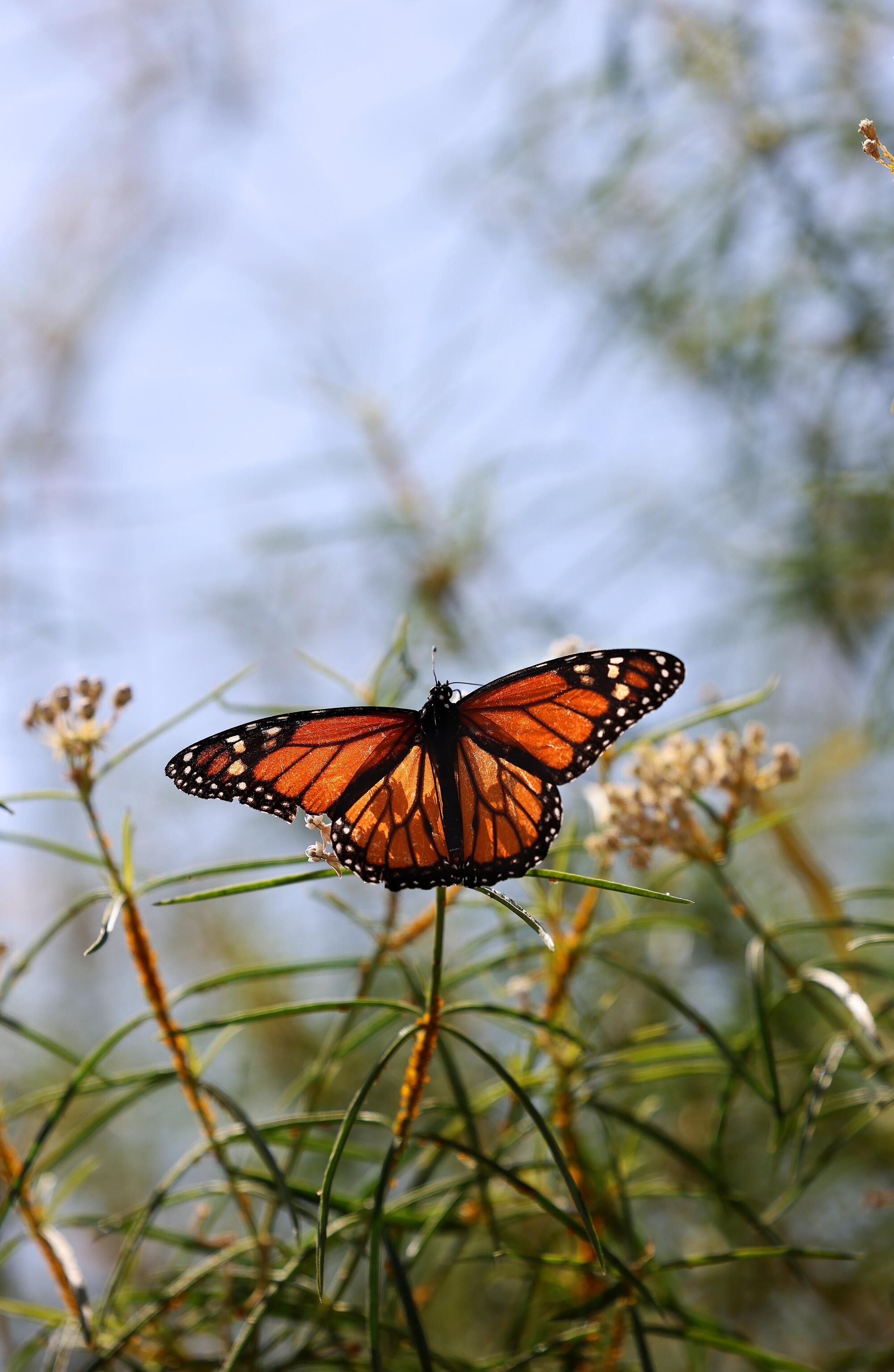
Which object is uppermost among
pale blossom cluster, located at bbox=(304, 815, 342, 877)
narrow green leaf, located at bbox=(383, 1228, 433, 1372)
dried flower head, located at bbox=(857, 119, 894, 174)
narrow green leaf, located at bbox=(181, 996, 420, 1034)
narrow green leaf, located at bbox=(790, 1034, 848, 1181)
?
dried flower head, located at bbox=(857, 119, 894, 174)

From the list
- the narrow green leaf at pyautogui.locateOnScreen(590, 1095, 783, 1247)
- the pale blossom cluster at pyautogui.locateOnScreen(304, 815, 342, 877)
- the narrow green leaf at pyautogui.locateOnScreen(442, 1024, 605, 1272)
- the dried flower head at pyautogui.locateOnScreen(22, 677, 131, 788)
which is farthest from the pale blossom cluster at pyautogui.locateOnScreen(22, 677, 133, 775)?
the narrow green leaf at pyautogui.locateOnScreen(590, 1095, 783, 1247)

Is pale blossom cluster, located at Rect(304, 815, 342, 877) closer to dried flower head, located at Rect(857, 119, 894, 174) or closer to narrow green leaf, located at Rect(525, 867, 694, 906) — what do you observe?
narrow green leaf, located at Rect(525, 867, 694, 906)

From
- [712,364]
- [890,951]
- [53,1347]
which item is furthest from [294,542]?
[53,1347]

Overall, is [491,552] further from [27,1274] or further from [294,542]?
[27,1274]

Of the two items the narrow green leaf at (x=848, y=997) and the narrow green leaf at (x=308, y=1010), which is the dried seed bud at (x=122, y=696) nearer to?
the narrow green leaf at (x=308, y=1010)

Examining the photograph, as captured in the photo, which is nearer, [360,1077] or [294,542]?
[360,1077]

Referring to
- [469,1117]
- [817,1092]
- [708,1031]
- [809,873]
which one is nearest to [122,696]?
[469,1117]

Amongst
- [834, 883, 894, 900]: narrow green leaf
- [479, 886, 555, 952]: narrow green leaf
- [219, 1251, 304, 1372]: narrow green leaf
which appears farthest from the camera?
[834, 883, 894, 900]: narrow green leaf
